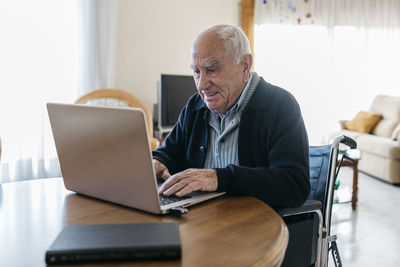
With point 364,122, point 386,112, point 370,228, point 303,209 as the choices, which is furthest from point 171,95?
point 386,112

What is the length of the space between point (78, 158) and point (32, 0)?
297 cm

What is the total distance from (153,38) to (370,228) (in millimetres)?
2932

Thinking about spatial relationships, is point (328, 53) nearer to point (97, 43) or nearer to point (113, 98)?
point (97, 43)

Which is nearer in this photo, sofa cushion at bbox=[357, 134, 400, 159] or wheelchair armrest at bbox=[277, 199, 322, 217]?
wheelchair armrest at bbox=[277, 199, 322, 217]

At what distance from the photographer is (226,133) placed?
1.28 meters

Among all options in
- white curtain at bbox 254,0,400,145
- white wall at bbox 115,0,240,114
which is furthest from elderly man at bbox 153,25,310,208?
white curtain at bbox 254,0,400,145

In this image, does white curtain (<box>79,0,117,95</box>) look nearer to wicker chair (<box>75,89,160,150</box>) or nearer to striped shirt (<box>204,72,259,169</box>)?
wicker chair (<box>75,89,160,150</box>)

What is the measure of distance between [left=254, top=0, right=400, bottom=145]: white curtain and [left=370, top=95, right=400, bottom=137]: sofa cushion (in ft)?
1.04

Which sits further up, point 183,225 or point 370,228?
Answer: point 183,225

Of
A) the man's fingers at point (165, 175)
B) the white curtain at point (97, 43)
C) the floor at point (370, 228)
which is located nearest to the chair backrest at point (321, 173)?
the man's fingers at point (165, 175)

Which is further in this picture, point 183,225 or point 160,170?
point 160,170

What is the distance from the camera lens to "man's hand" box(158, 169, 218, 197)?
92 centimetres

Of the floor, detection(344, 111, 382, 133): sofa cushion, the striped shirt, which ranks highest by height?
the striped shirt

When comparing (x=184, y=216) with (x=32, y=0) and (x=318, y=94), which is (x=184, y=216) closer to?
(x=32, y=0)
